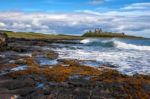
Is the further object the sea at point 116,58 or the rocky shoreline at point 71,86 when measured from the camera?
the sea at point 116,58

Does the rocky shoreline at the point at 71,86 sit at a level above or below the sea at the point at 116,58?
above

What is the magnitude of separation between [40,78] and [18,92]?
3.62 m

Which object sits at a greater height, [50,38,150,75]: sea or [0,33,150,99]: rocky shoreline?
[0,33,150,99]: rocky shoreline

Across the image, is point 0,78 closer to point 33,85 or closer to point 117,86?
point 33,85

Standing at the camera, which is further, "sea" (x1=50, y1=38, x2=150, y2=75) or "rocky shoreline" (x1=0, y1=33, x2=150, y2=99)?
"sea" (x1=50, y1=38, x2=150, y2=75)

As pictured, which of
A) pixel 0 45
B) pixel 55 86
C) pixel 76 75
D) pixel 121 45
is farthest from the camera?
pixel 121 45

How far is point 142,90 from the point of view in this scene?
14.2 meters

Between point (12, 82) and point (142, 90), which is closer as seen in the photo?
point (142, 90)

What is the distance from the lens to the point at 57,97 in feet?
43.1

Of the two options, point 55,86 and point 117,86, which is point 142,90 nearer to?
point 117,86

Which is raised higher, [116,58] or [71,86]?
[71,86]

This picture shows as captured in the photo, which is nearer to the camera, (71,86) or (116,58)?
(71,86)

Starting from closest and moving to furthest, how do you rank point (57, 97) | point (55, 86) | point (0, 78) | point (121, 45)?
point (57, 97), point (55, 86), point (0, 78), point (121, 45)

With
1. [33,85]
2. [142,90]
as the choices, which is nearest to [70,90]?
[33,85]
